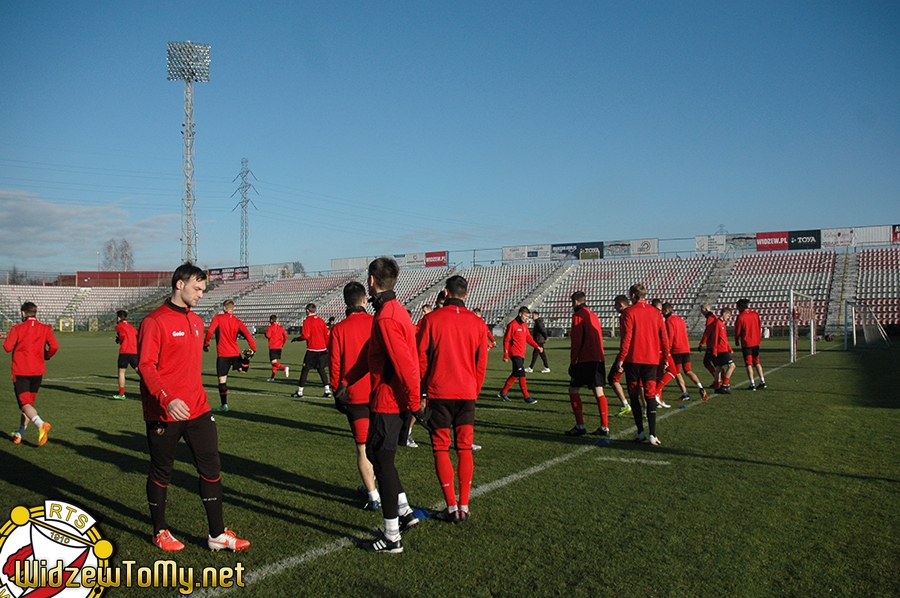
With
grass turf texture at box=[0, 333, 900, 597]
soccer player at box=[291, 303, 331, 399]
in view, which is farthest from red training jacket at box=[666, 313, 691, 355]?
soccer player at box=[291, 303, 331, 399]

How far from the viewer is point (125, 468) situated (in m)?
7.38

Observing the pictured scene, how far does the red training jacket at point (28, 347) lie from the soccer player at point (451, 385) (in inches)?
242

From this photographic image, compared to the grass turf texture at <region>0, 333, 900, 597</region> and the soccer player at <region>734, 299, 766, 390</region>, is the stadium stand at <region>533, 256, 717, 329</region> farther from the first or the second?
the grass turf texture at <region>0, 333, 900, 597</region>

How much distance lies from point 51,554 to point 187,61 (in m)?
50.4

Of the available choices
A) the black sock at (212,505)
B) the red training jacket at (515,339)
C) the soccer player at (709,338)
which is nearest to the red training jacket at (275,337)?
the red training jacket at (515,339)

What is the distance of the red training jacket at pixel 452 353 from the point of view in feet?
17.6

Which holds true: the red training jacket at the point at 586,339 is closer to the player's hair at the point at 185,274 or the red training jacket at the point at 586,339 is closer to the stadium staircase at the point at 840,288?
the player's hair at the point at 185,274

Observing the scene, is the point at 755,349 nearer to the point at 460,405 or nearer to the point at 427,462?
the point at 427,462

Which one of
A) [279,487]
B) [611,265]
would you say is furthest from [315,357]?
[611,265]

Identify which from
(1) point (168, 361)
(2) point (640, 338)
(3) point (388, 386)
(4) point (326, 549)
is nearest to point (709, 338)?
(2) point (640, 338)

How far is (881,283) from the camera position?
43.2 meters

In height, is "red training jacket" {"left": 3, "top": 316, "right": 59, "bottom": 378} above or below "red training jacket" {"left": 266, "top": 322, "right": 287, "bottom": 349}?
above

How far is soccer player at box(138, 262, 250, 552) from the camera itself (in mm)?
4613

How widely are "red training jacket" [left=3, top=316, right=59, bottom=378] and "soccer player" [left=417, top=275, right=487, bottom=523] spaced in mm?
6151
